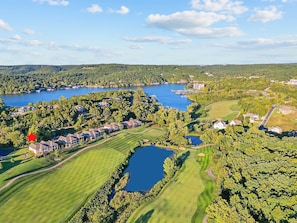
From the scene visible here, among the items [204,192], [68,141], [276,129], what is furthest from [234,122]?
[68,141]

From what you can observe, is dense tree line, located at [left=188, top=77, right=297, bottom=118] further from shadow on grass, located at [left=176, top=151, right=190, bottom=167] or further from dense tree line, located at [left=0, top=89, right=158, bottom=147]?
shadow on grass, located at [left=176, top=151, right=190, bottom=167]

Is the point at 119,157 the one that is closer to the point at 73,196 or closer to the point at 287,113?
the point at 73,196

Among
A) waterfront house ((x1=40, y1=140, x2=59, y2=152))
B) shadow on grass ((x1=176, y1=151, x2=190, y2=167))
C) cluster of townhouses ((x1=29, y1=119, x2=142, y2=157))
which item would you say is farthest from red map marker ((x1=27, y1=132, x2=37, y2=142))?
shadow on grass ((x1=176, y1=151, x2=190, y2=167))

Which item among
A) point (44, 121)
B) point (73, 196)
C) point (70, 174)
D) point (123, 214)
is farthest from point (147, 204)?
point (44, 121)

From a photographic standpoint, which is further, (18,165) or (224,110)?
(224,110)

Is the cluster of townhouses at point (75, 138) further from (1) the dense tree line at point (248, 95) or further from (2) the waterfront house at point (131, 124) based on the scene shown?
(1) the dense tree line at point (248, 95)

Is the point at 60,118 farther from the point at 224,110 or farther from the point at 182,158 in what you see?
the point at 224,110

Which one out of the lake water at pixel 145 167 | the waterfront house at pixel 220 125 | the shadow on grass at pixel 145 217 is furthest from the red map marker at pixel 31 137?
the waterfront house at pixel 220 125
